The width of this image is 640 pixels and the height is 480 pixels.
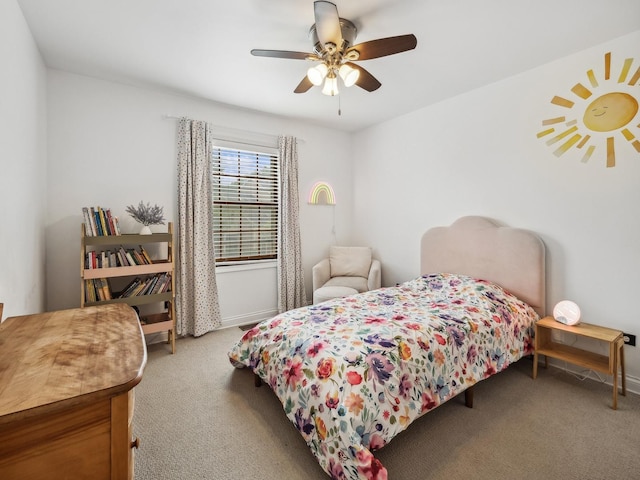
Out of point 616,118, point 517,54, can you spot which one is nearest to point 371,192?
point 517,54

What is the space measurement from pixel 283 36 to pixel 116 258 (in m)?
2.29

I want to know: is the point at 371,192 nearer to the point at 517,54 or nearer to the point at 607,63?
the point at 517,54

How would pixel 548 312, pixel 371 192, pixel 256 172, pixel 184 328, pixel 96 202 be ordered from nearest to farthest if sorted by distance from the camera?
1. pixel 548 312
2. pixel 96 202
3. pixel 184 328
4. pixel 256 172
5. pixel 371 192

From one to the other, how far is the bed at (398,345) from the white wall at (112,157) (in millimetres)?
1688

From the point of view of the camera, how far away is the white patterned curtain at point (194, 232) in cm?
317

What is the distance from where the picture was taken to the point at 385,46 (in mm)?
1844

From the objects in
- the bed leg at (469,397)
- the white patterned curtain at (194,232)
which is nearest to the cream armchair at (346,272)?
the white patterned curtain at (194,232)

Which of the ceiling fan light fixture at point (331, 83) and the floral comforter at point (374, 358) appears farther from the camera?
the ceiling fan light fixture at point (331, 83)

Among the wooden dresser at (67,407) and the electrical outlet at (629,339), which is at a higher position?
the wooden dresser at (67,407)

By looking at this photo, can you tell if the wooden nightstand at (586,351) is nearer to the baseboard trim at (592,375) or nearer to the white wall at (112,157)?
the baseboard trim at (592,375)

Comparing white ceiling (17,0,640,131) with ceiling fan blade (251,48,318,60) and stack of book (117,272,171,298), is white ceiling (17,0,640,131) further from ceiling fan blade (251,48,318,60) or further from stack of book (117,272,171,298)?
stack of book (117,272,171,298)

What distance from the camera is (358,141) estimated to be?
450 centimetres

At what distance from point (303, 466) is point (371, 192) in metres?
3.42

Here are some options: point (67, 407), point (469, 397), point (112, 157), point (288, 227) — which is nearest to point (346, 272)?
point (288, 227)
